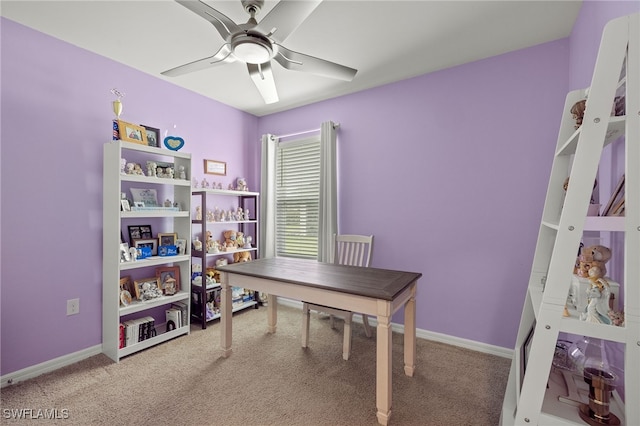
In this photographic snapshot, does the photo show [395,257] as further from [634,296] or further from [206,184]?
[206,184]

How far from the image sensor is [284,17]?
141 centimetres

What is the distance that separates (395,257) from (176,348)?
2236mm

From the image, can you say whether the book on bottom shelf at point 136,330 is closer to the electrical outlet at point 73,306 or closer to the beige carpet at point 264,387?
the beige carpet at point 264,387

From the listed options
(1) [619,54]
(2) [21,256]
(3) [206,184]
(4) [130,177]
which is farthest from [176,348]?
(1) [619,54]

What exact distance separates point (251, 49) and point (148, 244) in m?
2.07

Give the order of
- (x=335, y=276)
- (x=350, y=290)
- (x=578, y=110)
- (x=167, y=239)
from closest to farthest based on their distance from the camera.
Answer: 1. (x=578, y=110)
2. (x=350, y=290)
3. (x=335, y=276)
4. (x=167, y=239)

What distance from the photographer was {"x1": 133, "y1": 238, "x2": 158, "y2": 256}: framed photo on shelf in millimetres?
2633

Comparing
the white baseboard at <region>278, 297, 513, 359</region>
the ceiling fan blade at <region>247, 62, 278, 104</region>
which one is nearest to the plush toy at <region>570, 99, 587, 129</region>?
the ceiling fan blade at <region>247, 62, 278, 104</region>

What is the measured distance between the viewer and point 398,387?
6.55 ft

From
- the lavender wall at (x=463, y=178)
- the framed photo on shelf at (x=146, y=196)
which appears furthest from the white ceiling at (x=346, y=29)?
the framed photo on shelf at (x=146, y=196)

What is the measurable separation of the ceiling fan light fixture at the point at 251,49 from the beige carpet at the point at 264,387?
215 cm

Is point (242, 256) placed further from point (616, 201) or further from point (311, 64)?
point (616, 201)

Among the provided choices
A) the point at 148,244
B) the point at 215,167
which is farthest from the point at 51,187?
the point at 215,167

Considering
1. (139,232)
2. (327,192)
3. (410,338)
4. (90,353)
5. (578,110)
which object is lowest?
(90,353)
